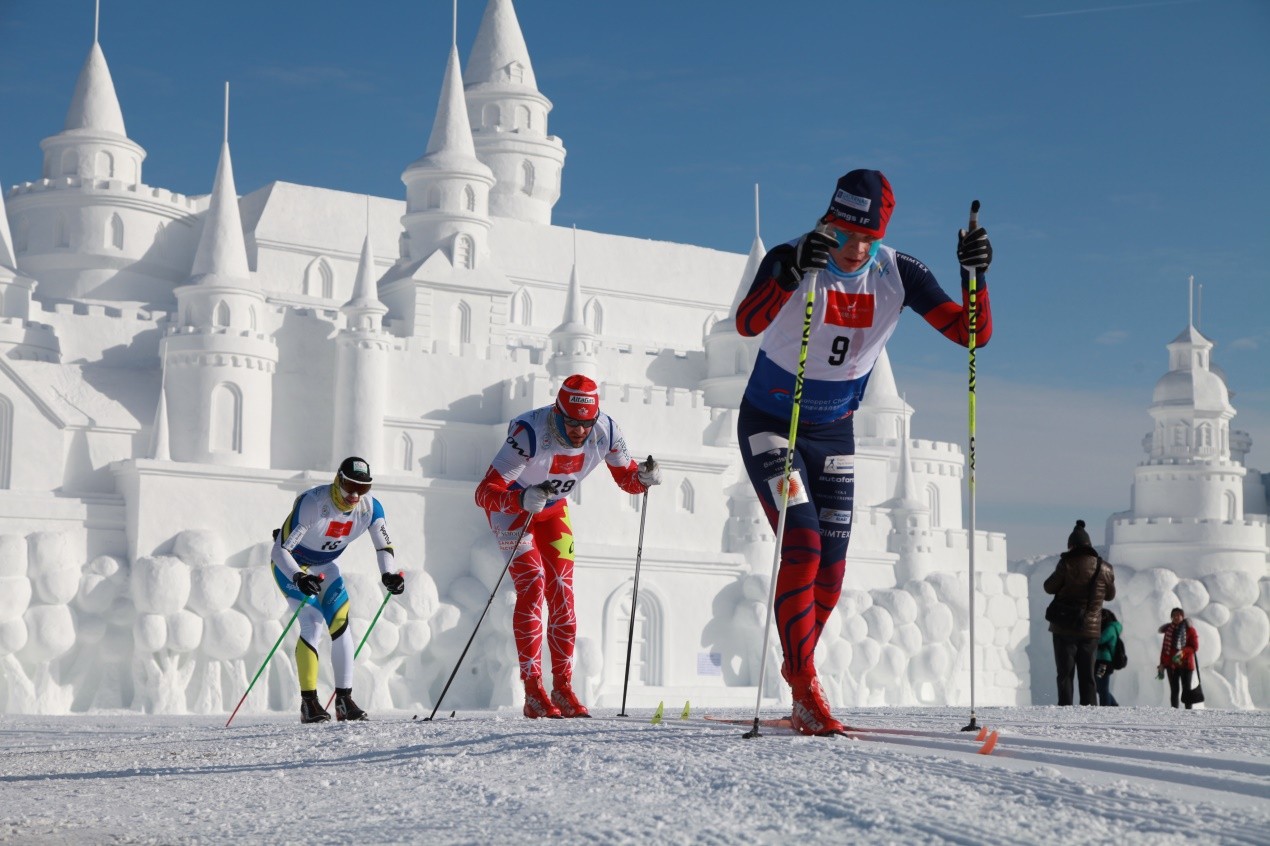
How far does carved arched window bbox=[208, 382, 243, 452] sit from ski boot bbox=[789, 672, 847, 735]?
95.2 feet

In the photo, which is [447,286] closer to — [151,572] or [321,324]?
[321,324]

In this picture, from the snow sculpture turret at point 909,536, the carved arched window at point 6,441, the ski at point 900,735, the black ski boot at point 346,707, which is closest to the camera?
the ski at point 900,735

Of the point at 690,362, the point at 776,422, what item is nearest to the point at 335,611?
the point at 776,422

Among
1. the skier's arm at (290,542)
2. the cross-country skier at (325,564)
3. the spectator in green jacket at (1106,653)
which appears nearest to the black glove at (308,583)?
the cross-country skier at (325,564)

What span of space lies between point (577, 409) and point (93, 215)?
3761cm

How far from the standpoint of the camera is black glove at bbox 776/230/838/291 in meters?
6.64

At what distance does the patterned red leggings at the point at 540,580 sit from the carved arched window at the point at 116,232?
121ft

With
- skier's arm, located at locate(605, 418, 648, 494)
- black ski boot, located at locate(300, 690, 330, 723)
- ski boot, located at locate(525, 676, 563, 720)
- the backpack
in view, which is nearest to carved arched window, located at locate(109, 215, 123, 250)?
the backpack

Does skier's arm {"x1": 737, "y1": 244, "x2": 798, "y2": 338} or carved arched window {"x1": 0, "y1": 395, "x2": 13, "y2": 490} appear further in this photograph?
carved arched window {"x1": 0, "y1": 395, "x2": 13, "y2": 490}

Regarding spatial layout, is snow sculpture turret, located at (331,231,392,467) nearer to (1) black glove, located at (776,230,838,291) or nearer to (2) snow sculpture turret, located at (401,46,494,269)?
(2) snow sculpture turret, located at (401,46,494,269)

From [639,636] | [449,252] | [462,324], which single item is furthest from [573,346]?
[639,636]

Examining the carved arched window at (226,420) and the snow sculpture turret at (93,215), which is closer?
the carved arched window at (226,420)

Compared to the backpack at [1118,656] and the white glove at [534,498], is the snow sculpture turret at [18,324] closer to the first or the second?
the backpack at [1118,656]

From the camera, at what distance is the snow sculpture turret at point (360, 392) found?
35.5 metres
